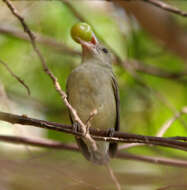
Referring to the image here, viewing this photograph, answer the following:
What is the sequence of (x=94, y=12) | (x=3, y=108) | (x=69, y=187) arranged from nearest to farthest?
(x=69, y=187)
(x=3, y=108)
(x=94, y=12)

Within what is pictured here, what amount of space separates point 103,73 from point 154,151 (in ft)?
4.22

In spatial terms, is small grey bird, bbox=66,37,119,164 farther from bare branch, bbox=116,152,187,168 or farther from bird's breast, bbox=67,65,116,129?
bare branch, bbox=116,152,187,168

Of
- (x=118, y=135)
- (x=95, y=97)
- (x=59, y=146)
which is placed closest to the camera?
(x=118, y=135)

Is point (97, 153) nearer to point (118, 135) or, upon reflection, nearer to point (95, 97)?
point (95, 97)

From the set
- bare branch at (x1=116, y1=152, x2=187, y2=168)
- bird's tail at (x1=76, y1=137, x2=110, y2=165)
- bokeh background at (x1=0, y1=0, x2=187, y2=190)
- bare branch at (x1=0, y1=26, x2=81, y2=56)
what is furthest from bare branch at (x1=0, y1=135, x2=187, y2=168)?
bare branch at (x1=0, y1=26, x2=81, y2=56)

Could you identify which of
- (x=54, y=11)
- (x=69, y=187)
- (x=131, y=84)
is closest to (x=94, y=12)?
(x=54, y=11)

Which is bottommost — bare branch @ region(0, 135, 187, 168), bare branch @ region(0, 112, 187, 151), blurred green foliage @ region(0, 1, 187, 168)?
blurred green foliage @ region(0, 1, 187, 168)

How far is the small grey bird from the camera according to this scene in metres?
4.37

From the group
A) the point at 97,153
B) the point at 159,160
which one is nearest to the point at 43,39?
the point at 97,153

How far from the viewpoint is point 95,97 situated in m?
4.38

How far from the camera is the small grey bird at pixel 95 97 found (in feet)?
14.3

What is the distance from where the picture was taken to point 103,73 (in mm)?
4637

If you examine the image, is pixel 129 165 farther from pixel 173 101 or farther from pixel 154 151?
pixel 173 101

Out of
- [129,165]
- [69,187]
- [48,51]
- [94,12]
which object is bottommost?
[129,165]
